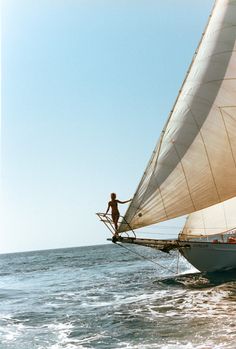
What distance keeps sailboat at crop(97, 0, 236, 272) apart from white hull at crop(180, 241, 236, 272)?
15.6ft

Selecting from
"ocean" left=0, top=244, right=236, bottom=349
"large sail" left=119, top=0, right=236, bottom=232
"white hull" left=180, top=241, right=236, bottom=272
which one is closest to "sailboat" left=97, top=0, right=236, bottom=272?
"large sail" left=119, top=0, right=236, bottom=232

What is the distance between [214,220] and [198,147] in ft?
22.6

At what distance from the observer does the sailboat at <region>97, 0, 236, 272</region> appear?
737 inches

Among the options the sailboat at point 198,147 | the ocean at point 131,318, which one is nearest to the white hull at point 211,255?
the ocean at point 131,318

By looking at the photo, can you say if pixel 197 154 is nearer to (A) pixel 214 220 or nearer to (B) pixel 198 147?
(B) pixel 198 147

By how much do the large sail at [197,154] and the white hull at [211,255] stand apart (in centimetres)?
518

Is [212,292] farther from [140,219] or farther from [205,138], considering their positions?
[205,138]

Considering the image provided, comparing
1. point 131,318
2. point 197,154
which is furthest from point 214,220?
point 131,318

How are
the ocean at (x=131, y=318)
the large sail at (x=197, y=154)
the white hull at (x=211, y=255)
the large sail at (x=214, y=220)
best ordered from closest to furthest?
the ocean at (x=131, y=318), the large sail at (x=197, y=154), the white hull at (x=211, y=255), the large sail at (x=214, y=220)

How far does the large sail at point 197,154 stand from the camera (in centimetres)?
1870

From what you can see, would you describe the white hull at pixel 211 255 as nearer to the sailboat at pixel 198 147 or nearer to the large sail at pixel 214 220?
the large sail at pixel 214 220

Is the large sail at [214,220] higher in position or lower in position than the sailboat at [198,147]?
lower

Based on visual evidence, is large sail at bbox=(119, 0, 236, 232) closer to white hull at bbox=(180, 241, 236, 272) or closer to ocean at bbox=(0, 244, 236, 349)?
ocean at bbox=(0, 244, 236, 349)

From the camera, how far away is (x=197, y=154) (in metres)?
18.9
